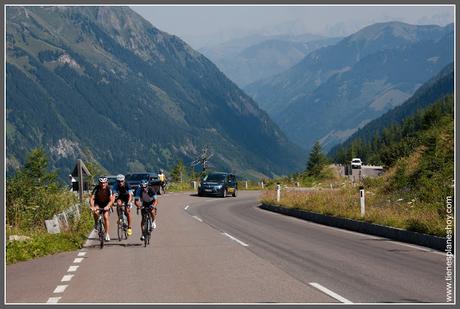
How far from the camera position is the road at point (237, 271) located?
1080 cm

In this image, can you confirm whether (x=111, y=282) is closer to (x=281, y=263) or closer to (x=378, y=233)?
(x=281, y=263)

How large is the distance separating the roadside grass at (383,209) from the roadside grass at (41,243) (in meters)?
7.95

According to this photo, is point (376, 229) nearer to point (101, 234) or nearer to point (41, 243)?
point (101, 234)

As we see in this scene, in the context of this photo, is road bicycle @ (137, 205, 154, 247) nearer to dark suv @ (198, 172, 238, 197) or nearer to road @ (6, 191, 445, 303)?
road @ (6, 191, 445, 303)

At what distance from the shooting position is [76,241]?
18531 mm

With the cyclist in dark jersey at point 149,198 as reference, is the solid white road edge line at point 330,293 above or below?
below

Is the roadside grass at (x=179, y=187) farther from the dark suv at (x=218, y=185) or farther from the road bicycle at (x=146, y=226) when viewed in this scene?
the road bicycle at (x=146, y=226)

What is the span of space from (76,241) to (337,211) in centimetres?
1048

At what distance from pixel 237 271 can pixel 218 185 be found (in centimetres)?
3696

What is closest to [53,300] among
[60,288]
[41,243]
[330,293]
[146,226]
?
[60,288]

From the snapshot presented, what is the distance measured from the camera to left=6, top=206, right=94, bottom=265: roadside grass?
15844 millimetres

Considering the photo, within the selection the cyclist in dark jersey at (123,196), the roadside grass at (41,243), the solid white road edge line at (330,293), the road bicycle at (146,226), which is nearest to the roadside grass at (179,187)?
the roadside grass at (41,243)

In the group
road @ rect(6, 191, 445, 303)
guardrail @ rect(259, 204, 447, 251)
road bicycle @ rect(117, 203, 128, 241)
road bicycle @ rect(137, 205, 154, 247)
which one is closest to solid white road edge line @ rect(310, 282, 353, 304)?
road @ rect(6, 191, 445, 303)

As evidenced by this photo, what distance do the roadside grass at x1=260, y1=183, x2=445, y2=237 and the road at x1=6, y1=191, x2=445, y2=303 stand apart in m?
0.85
